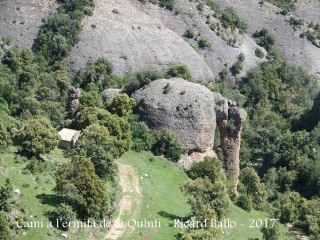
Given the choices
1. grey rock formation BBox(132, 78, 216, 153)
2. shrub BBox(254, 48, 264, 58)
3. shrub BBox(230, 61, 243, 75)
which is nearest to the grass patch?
grey rock formation BBox(132, 78, 216, 153)

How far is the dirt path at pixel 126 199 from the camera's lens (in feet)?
179

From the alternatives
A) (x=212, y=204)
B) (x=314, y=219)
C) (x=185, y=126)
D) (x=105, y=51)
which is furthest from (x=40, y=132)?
(x=105, y=51)

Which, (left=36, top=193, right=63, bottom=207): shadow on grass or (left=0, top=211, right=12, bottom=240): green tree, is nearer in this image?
(left=0, top=211, right=12, bottom=240): green tree

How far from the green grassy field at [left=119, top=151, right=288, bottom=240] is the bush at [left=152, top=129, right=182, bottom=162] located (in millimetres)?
958

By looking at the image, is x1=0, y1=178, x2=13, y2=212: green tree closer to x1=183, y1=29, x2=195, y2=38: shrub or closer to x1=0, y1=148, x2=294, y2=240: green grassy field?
x1=0, y1=148, x2=294, y2=240: green grassy field

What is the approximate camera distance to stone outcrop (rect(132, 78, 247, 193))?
7812cm

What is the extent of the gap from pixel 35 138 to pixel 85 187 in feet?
29.8

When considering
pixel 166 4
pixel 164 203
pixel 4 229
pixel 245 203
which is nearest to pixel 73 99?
pixel 164 203

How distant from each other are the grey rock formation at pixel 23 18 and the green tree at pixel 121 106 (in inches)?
929

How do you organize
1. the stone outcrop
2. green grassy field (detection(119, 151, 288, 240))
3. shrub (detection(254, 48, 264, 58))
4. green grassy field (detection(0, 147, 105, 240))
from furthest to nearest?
shrub (detection(254, 48, 264, 58)) → the stone outcrop → green grassy field (detection(119, 151, 288, 240)) → green grassy field (detection(0, 147, 105, 240))

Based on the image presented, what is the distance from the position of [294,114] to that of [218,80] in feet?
44.1

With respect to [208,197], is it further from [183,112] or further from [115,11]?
[115,11]

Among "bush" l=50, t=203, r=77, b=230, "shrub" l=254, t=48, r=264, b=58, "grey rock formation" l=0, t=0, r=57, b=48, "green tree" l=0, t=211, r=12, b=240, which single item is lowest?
"grey rock formation" l=0, t=0, r=57, b=48

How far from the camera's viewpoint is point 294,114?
109m
